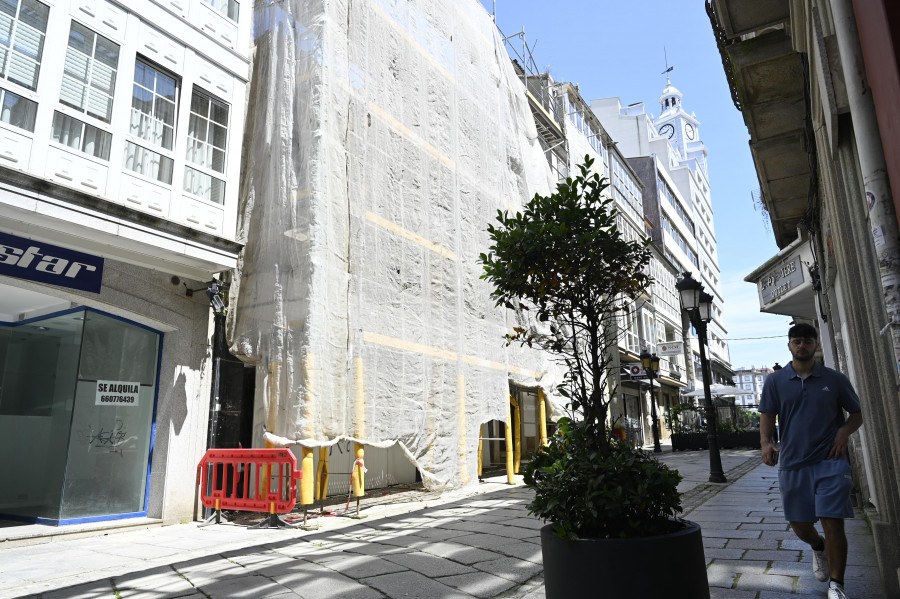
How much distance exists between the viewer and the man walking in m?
3.47

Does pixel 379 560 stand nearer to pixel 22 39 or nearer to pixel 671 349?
pixel 22 39

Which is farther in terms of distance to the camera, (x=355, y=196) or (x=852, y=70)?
(x=355, y=196)

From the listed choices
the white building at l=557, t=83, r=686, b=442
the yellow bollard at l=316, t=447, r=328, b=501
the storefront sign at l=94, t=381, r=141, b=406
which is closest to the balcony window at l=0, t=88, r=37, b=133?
the storefront sign at l=94, t=381, r=141, b=406

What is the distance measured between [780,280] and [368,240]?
6.92 m

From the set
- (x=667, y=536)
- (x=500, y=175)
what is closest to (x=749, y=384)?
(x=500, y=175)

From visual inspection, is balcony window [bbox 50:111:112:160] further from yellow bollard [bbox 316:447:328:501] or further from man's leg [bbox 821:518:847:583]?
man's leg [bbox 821:518:847:583]

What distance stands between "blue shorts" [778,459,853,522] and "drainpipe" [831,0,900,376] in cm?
144

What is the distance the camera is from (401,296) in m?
10.4

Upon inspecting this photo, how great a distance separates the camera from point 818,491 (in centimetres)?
357

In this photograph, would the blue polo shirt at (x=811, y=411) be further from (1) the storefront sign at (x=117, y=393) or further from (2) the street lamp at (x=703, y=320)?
(1) the storefront sign at (x=117, y=393)

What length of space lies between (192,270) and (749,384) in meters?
169

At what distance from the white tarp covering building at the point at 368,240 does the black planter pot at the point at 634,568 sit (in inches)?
232

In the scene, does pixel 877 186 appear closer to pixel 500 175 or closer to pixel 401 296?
pixel 401 296

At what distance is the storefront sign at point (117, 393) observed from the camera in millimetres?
8297
